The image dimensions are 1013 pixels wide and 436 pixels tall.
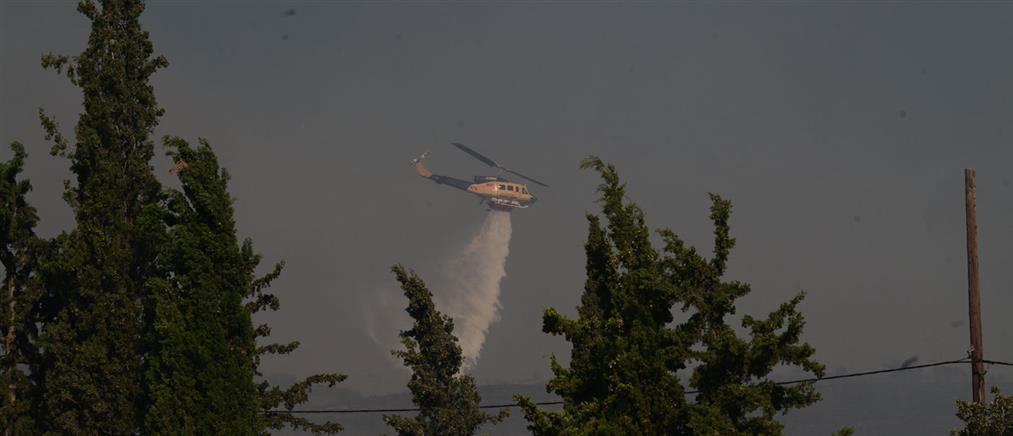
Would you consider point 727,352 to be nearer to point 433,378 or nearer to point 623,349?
point 623,349

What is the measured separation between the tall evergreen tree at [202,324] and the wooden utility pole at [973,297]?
67.5ft

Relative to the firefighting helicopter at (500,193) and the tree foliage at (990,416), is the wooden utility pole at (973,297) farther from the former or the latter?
the firefighting helicopter at (500,193)

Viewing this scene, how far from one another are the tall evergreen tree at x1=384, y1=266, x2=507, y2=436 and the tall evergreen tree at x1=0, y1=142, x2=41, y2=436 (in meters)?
13.6

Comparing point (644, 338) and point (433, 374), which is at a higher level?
point (433, 374)

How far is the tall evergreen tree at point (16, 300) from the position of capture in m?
44.4

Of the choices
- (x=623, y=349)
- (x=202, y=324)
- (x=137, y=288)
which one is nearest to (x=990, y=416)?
(x=623, y=349)

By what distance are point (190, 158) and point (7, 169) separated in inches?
297

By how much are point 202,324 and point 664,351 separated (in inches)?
586

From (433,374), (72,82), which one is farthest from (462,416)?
(72,82)

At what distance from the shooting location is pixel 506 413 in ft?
163

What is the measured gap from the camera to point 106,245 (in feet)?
145

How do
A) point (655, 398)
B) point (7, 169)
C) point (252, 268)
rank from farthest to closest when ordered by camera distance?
1. point (7, 169)
2. point (252, 268)
3. point (655, 398)

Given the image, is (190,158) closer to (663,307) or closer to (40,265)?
(40,265)

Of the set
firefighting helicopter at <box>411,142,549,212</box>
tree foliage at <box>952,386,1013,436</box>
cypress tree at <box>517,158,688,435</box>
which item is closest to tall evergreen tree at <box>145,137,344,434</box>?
cypress tree at <box>517,158,688,435</box>
